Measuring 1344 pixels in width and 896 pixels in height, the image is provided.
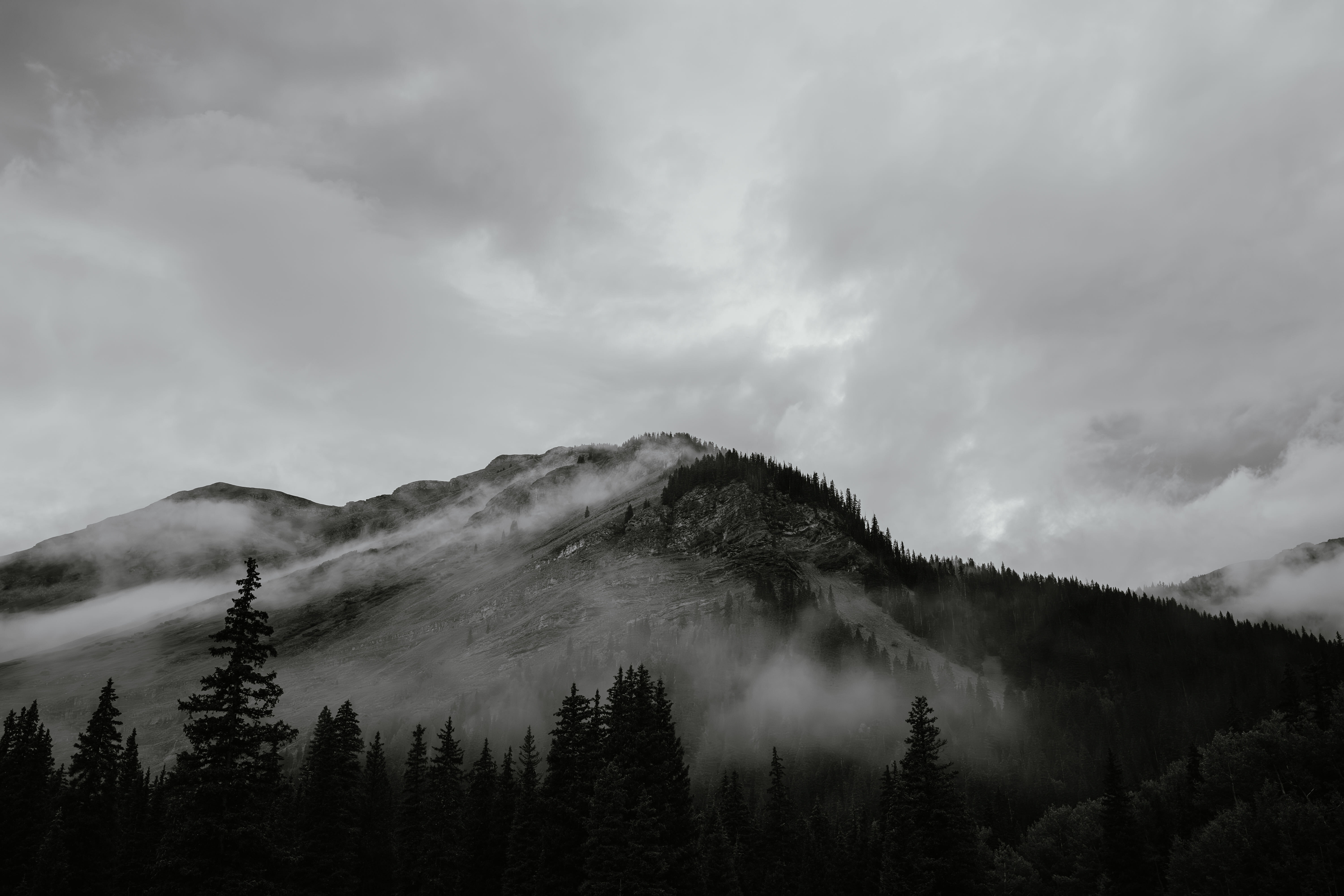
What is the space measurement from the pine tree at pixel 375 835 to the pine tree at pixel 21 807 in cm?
2189

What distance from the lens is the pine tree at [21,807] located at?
59.9 m

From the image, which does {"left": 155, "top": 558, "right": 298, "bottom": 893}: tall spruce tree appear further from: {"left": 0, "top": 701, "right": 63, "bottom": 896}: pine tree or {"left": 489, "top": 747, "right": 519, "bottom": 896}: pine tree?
{"left": 0, "top": 701, "right": 63, "bottom": 896}: pine tree

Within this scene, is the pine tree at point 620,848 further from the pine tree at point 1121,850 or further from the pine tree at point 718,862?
the pine tree at point 1121,850

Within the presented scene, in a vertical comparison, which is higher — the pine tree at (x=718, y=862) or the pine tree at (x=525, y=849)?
the pine tree at (x=525, y=849)

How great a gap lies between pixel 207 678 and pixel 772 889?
223 ft

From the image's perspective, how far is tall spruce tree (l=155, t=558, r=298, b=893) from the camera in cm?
3300

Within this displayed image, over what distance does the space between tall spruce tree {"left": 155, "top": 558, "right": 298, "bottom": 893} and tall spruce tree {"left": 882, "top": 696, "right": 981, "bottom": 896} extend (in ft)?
109

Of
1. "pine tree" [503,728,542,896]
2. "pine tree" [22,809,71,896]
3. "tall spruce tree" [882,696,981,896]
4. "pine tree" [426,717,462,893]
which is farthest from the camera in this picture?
"pine tree" [426,717,462,893]

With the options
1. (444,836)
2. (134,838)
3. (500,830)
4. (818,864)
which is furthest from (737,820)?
(134,838)

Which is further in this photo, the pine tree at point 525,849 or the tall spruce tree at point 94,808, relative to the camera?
the tall spruce tree at point 94,808

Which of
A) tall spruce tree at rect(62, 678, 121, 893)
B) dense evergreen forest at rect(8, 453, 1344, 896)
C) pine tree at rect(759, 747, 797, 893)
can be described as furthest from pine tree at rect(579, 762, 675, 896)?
pine tree at rect(759, 747, 797, 893)

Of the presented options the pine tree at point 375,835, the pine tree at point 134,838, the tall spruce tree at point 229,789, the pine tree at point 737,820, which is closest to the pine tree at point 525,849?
the pine tree at point 375,835

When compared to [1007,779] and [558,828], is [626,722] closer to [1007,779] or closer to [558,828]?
[558,828]

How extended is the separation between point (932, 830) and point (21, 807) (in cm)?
6233
